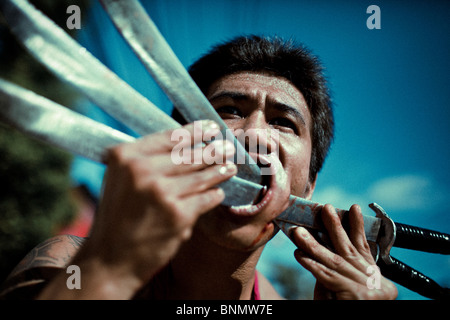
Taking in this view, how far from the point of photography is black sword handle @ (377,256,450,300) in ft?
6.51

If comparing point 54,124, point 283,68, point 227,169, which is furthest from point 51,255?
point 283,68

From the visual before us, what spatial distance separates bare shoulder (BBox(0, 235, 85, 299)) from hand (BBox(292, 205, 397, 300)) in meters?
1.32

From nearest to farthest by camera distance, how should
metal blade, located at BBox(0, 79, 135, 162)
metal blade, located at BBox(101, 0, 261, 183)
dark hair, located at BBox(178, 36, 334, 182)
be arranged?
metal blade, located at BBox(0, 79, 135, 162) → metal blade, located at BBox(101, 0, 261, 183) → dark hair, located at BBox(178, 36, 334, 182)

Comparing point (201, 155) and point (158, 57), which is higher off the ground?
point (158, 57)

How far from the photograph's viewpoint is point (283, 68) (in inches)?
102

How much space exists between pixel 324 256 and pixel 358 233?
314mm

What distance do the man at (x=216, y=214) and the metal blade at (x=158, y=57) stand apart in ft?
0.45

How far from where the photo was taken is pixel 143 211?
32.6 inches

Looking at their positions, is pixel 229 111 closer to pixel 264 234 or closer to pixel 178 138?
pixel 264 234

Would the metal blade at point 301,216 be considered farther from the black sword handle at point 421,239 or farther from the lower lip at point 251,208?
the black sword handle at point 421,239

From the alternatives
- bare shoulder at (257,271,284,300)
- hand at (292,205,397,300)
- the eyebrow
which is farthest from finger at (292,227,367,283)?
bare shoulder at (257,271,284,300)

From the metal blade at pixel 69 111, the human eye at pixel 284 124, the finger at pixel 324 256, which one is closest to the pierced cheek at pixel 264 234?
the finger at pixel 324 256

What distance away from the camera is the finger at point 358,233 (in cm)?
171

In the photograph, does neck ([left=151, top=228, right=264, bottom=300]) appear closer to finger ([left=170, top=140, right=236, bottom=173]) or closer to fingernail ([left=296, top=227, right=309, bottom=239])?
fingernail ([left=296, top=227, right=309, bottom=239])
